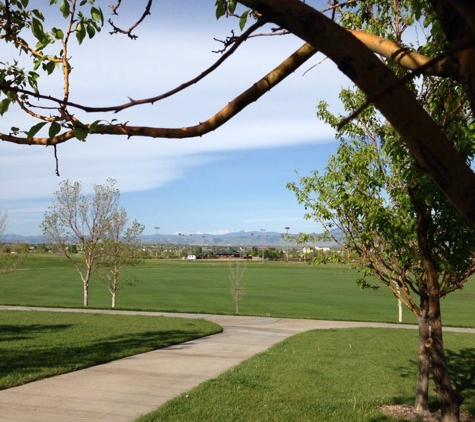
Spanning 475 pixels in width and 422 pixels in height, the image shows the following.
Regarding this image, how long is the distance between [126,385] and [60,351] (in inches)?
142

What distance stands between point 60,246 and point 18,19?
2682 centimetres

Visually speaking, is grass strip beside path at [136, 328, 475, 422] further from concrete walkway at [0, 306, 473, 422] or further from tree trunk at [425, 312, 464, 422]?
tree trunk at [425, 312, 464, 422]

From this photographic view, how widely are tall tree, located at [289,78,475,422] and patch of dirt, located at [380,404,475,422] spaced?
0.14 m

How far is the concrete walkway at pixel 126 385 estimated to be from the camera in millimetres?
6992

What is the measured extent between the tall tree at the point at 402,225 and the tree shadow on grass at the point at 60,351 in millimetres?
4878

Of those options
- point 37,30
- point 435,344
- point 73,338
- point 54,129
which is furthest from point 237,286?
point 54,129

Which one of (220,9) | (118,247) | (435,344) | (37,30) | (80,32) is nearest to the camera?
(37,30)

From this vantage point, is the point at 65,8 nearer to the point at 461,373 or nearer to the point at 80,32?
the point at 80,32

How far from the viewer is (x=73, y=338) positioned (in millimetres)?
13641

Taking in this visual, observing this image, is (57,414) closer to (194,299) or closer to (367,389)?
(367,389)

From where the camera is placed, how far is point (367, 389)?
9.18m

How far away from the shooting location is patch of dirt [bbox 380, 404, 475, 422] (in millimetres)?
7576

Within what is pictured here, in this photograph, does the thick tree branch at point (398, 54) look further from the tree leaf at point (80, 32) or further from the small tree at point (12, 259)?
the small tree at point (12, 259)

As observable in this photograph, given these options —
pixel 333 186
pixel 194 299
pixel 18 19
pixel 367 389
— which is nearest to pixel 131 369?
pixel 367 389
